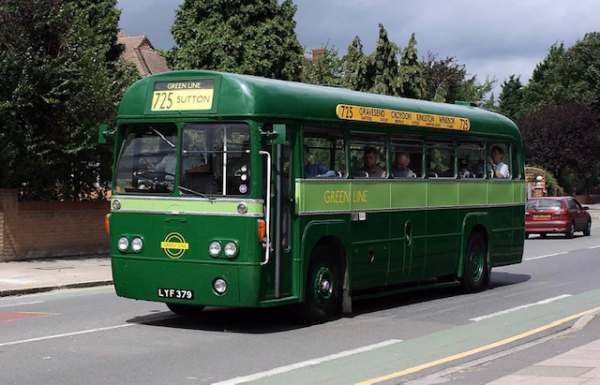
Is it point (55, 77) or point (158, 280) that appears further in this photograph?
point (55, 77)

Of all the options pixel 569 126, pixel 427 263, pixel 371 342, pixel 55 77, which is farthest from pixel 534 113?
pixel 371 342

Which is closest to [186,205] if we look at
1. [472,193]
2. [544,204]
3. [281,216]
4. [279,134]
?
[281,216]

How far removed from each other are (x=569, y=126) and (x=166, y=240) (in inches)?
2291

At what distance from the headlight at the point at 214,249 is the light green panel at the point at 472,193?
5.93 metres

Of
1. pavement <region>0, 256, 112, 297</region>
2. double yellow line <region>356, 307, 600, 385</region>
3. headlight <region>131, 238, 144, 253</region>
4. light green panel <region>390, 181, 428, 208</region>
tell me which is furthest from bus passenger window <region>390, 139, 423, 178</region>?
pavement <region>0, 256, 112, 297</region>

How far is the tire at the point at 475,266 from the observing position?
16.6 m

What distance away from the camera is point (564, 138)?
216 ft

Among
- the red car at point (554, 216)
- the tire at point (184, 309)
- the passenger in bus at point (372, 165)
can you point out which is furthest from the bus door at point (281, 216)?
the red car at point (554, 216)

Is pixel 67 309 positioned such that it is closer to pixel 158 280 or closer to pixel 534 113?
pixel 158 280

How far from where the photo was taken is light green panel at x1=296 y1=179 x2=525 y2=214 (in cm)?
1237

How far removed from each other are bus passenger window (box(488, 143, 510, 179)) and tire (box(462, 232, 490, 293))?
1242 mm

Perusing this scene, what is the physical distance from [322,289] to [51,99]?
11985 mm

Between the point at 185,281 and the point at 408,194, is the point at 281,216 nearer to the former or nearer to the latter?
the point at 185,281

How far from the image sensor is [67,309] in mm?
14469
